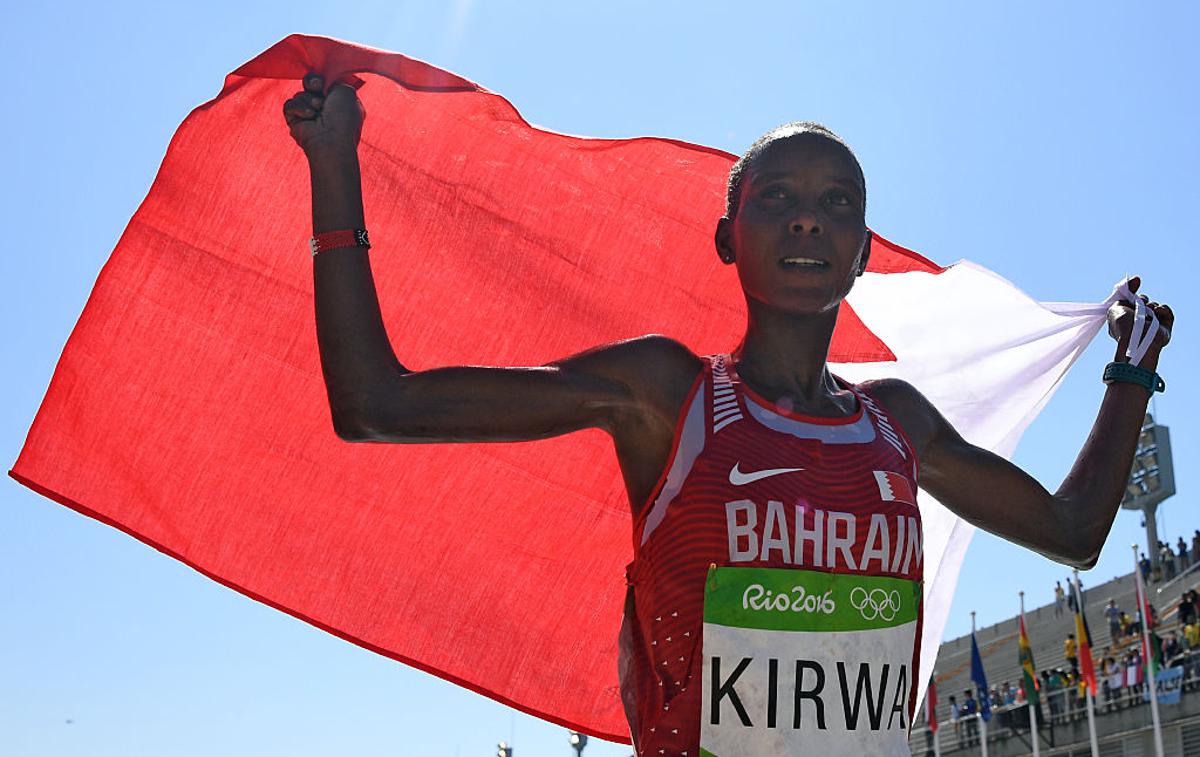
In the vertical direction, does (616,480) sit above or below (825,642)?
above

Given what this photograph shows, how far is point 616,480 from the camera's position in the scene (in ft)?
14.7

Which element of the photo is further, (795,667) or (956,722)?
(956,722)

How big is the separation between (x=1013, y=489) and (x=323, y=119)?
1933mm

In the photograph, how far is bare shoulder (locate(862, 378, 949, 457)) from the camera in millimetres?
3674

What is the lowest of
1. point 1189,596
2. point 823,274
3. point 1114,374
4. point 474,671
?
point 474,671

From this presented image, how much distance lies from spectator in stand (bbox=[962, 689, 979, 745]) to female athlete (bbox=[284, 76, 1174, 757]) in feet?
114

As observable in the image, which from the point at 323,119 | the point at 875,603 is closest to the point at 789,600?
the point at 875,603

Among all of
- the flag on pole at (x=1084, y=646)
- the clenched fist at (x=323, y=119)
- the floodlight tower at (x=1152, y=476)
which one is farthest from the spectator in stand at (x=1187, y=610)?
the clenched fist at (x=323, y=119)

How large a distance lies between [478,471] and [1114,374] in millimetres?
1814

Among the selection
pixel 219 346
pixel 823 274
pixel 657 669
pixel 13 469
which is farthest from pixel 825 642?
pixel 13 469

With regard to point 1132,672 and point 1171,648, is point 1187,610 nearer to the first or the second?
point 1171,648

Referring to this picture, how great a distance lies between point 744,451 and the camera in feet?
10.2

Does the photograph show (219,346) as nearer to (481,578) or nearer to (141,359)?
(141,359)

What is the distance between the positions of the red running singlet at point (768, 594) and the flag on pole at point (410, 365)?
117 centimetres
